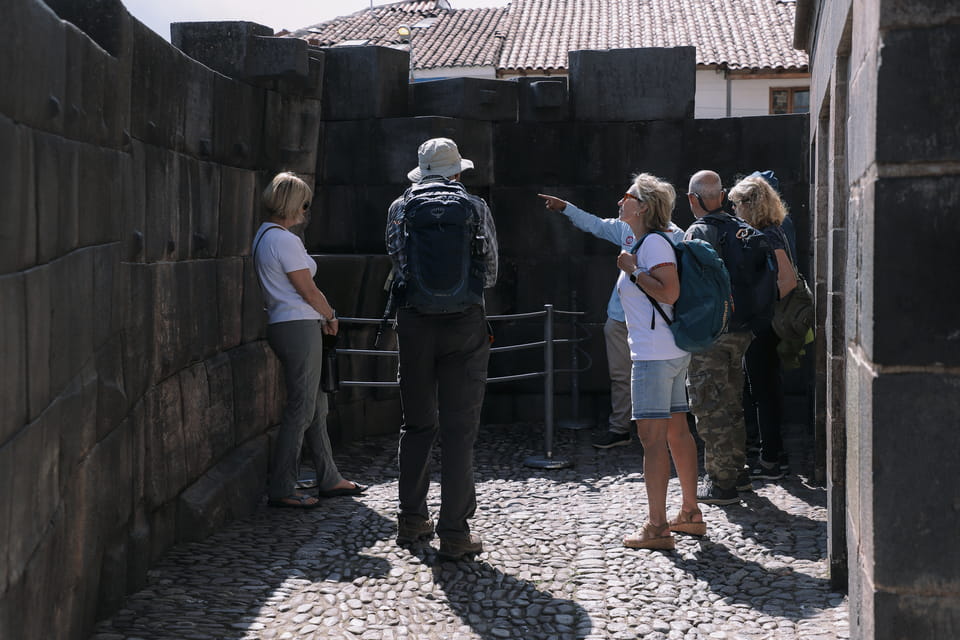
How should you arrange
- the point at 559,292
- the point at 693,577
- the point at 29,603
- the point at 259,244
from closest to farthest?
the point at 29,603 < the point at 693,577 < the point at 259,244 < the point at 559,292

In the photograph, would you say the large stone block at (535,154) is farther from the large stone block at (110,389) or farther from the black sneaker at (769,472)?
the large stone block at (110,389)

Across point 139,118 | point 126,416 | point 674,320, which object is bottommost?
point 126,416

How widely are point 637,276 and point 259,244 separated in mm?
1977

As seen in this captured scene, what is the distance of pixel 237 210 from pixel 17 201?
11.3 feet

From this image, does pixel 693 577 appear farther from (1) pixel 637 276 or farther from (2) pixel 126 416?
(2) pixel 126 416

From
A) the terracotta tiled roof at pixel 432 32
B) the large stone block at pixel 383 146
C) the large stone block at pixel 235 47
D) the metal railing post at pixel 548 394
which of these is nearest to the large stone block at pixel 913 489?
the metal railing post at pixel 548 394

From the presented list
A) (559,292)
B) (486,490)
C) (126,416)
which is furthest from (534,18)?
(126,416)

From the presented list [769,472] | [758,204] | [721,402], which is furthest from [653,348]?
[769,472]

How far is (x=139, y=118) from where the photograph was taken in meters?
4.51

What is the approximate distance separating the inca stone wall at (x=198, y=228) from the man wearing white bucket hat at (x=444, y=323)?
1.02 meters

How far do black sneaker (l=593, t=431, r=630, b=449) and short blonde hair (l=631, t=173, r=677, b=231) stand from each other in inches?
115

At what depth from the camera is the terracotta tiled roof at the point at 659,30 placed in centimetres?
2497

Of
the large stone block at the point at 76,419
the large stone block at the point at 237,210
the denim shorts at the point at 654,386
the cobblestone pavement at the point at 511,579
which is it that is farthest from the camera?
the large stone block at the point at 237,210

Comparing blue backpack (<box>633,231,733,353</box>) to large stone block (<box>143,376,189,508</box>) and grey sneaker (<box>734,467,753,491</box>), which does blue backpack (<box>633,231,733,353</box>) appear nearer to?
grey sneaker (<box>734,467,753,491</box>)
